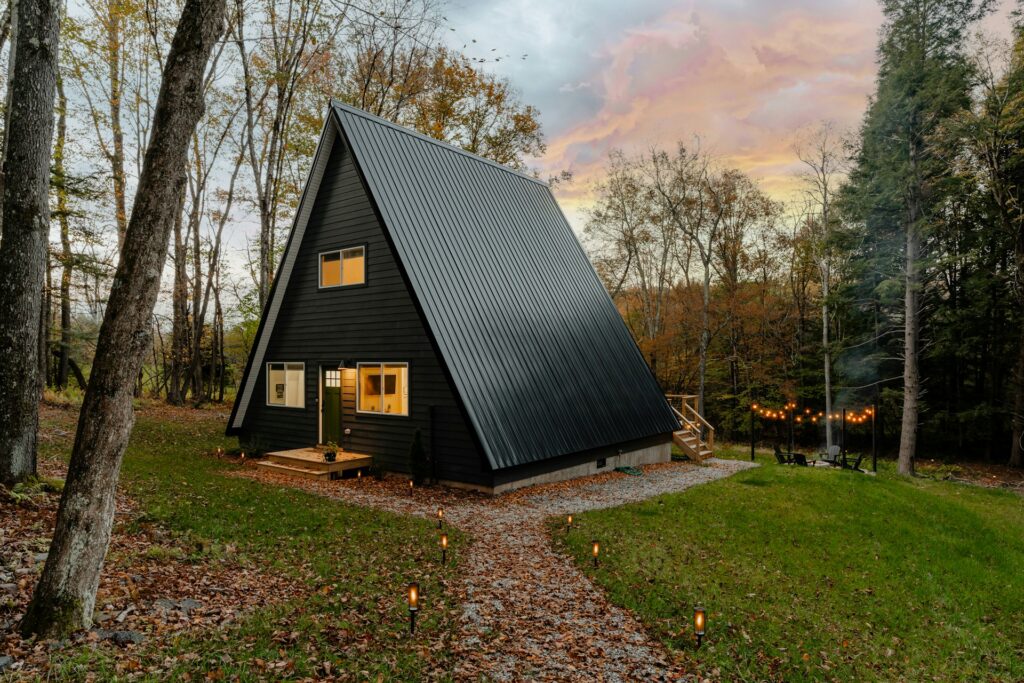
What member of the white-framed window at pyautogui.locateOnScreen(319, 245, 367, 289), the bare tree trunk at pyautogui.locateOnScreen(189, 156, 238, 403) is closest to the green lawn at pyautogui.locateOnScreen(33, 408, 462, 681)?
the white-framed window at pyautogui.locateOnScreen(319, 245, 367, 289)

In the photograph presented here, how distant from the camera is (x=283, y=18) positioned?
56.9ft

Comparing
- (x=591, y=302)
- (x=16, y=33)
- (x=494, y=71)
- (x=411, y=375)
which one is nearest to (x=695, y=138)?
(x=494, y=71)

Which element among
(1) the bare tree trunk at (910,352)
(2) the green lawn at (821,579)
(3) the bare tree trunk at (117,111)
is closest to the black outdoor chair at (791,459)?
(1) the bare tree trunk at (910,352)

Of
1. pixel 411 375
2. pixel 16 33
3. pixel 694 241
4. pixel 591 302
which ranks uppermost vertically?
pixel 694 241

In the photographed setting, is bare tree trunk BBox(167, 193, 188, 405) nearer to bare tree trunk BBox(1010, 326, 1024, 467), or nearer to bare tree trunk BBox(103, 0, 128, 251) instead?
bare tree trunk BBox(103, 0, 128, 251)

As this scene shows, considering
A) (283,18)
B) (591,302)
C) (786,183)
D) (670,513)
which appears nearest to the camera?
(670,513)

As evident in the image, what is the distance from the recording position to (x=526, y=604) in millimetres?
5660

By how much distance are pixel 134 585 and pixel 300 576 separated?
1499mm

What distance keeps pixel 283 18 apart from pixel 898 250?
21.6 meters

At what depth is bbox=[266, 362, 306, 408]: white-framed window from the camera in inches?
511

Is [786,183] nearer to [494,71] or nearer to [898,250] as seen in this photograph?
[898,250]

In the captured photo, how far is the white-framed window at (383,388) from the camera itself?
1112cm

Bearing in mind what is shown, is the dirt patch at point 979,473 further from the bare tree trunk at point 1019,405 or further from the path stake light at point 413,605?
the path stake light at point 413,605

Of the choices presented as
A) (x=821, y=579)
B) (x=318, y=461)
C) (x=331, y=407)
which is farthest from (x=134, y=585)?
(x=821, y=579)
